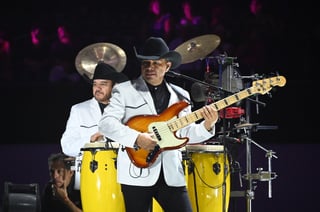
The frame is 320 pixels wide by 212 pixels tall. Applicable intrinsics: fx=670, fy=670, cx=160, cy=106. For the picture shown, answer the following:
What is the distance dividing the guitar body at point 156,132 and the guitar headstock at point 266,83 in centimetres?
54

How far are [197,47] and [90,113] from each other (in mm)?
1299

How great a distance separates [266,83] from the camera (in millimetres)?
5027

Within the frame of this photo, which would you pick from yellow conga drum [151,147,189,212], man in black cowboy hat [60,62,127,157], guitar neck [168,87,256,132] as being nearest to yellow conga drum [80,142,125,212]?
yellow conga drum [151,147,189,212]

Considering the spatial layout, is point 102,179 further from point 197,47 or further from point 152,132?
point 197,47

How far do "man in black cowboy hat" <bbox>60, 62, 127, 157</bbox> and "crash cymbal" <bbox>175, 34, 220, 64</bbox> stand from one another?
744mm

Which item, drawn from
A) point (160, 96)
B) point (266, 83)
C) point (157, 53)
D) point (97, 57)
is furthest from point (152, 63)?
point (97, 57)

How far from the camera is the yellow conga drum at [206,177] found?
5.94 metres

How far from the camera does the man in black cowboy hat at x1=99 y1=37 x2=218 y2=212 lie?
4719mm

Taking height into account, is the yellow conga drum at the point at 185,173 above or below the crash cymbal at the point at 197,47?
below

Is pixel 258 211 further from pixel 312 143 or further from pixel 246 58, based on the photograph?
pixel 246 58

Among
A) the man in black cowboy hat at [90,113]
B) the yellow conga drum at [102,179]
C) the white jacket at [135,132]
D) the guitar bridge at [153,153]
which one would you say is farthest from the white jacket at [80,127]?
the guitar bridge at [153,153]

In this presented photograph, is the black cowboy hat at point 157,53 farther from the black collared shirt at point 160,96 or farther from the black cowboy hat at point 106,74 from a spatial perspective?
the black cowboy hat at point 106,74

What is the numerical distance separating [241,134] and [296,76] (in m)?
1.85

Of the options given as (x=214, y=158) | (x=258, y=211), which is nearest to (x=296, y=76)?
(x=258, y=211)
